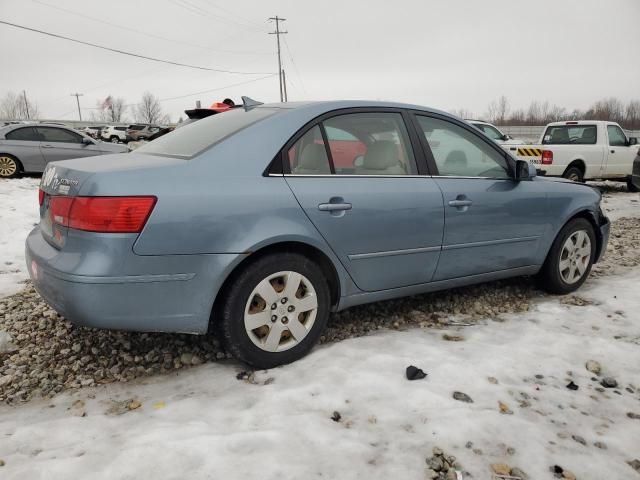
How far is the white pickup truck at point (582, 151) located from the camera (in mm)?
11234

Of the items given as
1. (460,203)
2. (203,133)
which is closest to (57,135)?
(203,133)

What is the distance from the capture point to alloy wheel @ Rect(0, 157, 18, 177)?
1140 cm

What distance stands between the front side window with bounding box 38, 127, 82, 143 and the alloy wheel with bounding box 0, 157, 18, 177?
85cm

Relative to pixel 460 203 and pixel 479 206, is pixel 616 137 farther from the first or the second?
pixel 460 203

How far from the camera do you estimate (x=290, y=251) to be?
2.75 meters

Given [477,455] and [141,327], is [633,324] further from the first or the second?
[141,327]

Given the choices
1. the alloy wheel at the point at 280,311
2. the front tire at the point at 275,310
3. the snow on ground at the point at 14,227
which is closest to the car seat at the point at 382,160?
the front tire at the point at 275,310

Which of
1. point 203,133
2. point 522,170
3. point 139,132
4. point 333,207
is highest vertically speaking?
point 139,132

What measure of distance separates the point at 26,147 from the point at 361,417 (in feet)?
39.7

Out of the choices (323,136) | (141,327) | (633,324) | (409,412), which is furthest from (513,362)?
(141,327)

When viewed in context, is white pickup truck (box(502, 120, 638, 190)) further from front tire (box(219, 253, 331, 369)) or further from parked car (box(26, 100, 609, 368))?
front tire (box(219, 253, 331, 369))

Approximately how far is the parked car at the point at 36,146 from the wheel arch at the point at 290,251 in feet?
34.5

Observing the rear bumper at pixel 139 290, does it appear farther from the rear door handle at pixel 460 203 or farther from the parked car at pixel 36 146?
the parked car at pixel 36 146

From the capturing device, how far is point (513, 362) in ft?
9.41
